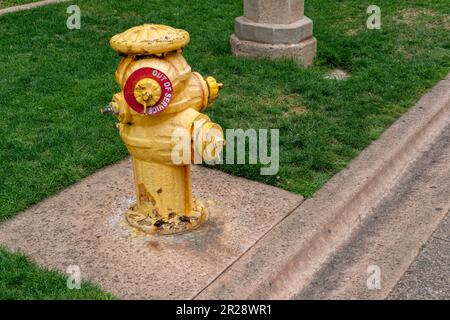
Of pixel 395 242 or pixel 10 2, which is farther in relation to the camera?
pixel 10 2

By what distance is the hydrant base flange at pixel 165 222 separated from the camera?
165 inches

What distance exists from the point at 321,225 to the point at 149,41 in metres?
1.68

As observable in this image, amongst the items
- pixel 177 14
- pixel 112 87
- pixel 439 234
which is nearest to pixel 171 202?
pixel 439 234

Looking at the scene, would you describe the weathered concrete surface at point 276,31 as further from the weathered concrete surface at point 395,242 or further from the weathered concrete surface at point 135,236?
the weathered concrete surface at point 135,236

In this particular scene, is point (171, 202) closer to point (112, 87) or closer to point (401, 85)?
point (112, 87)

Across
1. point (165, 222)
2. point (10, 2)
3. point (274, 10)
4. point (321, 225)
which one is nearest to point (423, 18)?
point (274, 10)

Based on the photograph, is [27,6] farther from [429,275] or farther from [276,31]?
[429,275]

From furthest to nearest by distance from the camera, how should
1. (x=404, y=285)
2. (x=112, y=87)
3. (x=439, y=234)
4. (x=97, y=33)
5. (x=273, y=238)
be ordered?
(x=97, y=33)
(x=112, y=87)
(x=439, y=234)
(x=273, y=238)
(x=404, y=285)

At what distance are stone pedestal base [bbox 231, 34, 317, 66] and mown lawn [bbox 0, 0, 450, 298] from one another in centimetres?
17

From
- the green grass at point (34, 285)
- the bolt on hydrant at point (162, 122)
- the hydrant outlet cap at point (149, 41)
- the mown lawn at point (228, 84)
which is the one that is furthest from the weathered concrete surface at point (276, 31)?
the green grass at point (34, 285)

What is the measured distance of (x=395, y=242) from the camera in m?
4.30

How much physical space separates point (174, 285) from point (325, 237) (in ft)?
3.84

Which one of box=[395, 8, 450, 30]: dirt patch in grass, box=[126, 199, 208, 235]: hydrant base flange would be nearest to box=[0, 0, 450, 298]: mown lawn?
box=[395, 8, 450, 30]: dirt patch in grass

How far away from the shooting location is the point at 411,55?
785 cm
